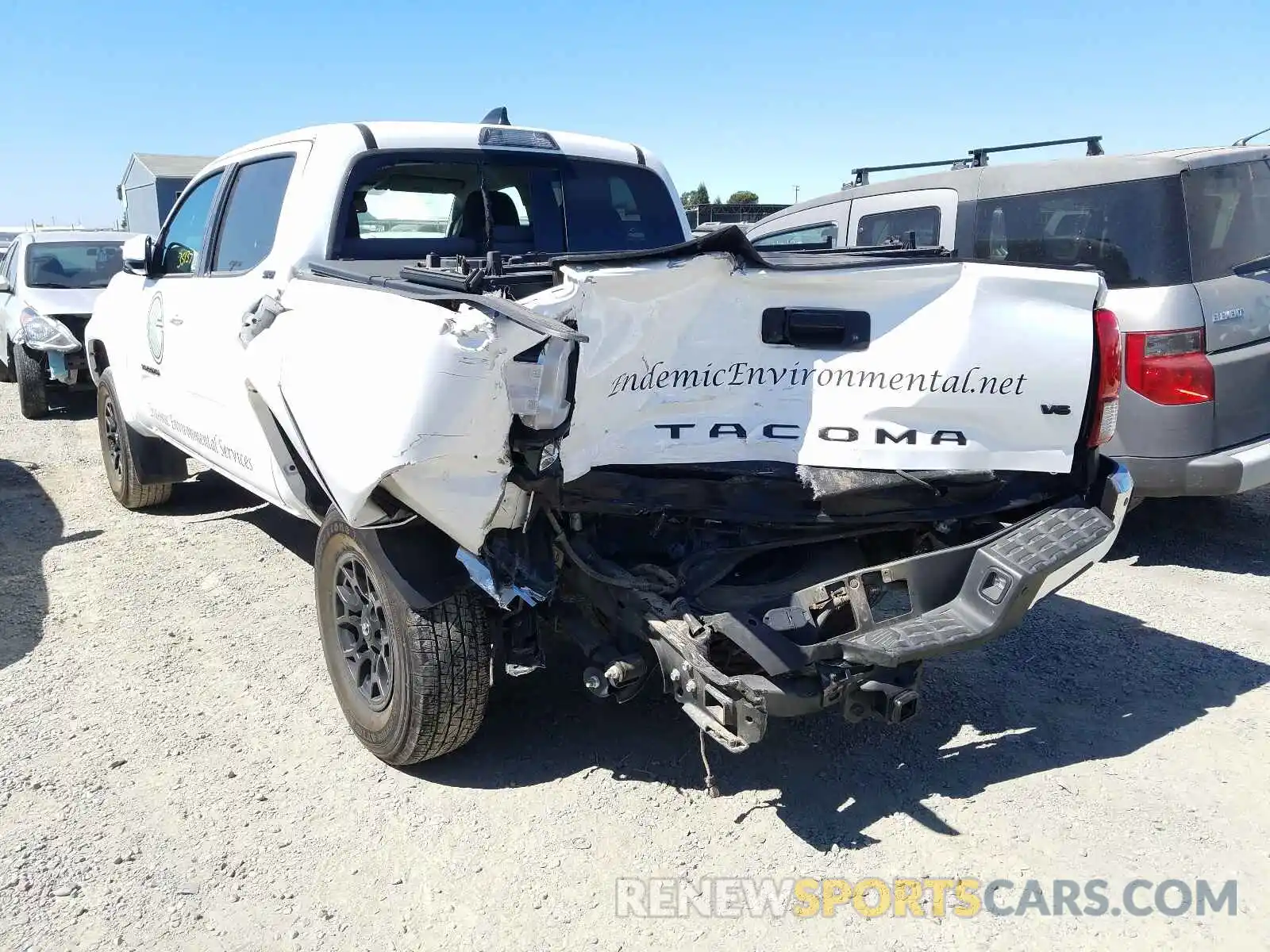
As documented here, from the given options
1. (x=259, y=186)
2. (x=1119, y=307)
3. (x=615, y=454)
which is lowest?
(x=615, y=454)

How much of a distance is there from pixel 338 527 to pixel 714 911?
1.74m

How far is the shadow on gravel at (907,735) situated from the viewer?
3.19 m

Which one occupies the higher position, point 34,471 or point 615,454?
point 615,454

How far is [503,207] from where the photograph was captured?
172 inches

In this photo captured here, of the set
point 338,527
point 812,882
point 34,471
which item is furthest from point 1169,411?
point 34,471

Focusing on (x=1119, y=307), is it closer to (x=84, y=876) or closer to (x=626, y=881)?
(x=626, y=881)

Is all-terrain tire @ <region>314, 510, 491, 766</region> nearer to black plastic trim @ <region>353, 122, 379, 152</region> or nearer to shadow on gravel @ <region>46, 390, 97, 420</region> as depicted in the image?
black plastic trim @ <region>353, 122, 379, 152</region>

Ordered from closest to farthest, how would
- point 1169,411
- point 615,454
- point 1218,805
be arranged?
1. point 615,454
2. point 1218,805
3. point 1169,411

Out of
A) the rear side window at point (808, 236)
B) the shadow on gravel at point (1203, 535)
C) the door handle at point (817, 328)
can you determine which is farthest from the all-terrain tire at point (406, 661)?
the rear side window at point (808, 236)

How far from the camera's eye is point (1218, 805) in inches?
121

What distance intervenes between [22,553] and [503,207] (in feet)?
11.4

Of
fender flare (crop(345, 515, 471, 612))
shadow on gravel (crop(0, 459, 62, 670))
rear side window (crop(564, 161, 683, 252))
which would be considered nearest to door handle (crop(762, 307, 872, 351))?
fender flare (crop(345, 515, 471, 612))

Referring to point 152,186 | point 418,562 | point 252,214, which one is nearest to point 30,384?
point 252,214

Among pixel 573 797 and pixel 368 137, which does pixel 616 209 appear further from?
pixel 573 797
